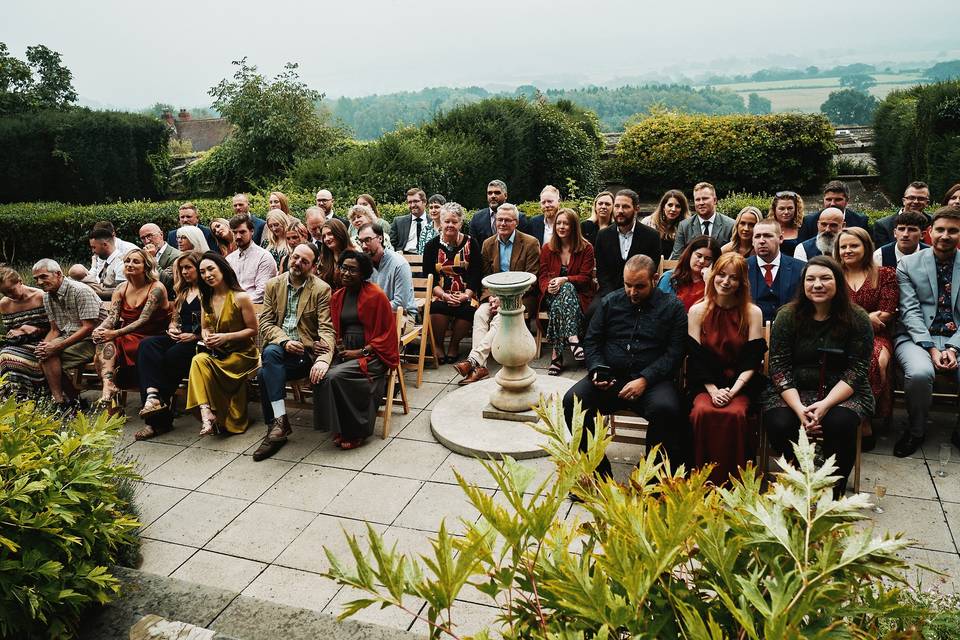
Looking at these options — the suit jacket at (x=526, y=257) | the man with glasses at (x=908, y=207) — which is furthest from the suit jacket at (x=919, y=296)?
the suit jacket at (x=526, y=257)

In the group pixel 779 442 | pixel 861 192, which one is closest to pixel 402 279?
pixel 779 442

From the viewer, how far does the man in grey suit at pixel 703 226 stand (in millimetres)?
6934

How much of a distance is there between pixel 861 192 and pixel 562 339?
13447 mm

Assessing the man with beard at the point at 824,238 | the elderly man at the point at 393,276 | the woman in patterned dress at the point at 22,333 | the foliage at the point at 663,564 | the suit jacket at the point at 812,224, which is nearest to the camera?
the foliage at the point at 663,564

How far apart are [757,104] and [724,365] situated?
20.0 meters

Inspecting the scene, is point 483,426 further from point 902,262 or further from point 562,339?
point 902,262

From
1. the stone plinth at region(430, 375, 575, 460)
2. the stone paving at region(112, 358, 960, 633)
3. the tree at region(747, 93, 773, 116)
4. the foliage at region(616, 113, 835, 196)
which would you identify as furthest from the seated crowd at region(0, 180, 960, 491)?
the tree at region(747, 93, 773, 116)

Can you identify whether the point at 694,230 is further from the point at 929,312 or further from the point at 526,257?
the point at 929,312

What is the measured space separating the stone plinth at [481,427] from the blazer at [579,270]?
1.02 metres

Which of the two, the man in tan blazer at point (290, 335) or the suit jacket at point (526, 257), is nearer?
the man in tan blazer at point (290, 335)

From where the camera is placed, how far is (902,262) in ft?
18.0

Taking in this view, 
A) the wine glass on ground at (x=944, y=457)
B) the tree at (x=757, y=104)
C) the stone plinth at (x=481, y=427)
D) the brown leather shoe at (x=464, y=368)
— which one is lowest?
the wine glass on ground at (x=944, y=457)

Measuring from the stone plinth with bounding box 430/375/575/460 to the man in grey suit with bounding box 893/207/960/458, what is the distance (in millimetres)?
2709

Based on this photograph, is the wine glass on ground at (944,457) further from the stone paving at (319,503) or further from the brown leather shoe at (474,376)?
the brown leather shoe at (474,376)
